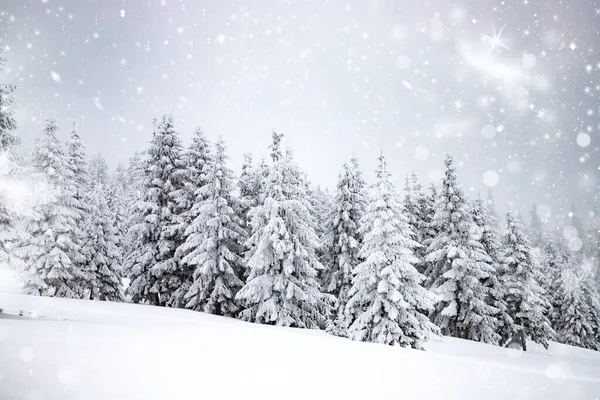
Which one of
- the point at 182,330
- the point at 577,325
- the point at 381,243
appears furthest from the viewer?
the point at 577,325

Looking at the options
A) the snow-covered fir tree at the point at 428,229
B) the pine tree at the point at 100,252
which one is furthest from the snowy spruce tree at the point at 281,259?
the pine tree at the point at 100,252

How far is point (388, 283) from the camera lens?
1972 centimetres

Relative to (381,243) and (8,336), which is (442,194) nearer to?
(381,243)

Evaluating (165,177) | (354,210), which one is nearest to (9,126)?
(165,177)

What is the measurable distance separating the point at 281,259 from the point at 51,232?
628 inches

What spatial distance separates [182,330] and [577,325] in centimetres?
4594

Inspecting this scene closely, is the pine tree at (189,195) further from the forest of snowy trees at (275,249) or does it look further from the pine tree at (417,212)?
the pine tree at (417,212)

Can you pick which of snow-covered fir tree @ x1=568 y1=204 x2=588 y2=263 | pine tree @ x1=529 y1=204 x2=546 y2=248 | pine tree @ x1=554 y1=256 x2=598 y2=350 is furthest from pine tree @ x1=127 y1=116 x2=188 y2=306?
snow-covered fir tree @ x1=568 y1=204 x2=588 y2=263

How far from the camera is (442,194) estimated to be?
28.7 meters

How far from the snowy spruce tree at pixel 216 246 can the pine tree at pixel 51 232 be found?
27.5ft

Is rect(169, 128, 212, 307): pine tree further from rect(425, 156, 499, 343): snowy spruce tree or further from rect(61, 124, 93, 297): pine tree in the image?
rect(425, 156, 499, 343): snowy spruce tree

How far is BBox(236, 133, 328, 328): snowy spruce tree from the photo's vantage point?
75.6 ft

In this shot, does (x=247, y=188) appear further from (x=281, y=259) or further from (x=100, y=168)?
(x=100, y=168)

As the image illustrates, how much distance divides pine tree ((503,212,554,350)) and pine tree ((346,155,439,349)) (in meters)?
14.1
